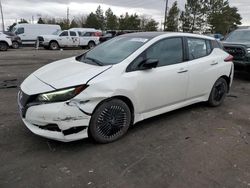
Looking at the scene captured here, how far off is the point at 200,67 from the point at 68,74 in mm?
2561

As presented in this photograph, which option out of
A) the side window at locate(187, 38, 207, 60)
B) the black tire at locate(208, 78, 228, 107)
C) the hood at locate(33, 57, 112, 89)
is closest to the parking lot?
the black tire at locate(208, 78, 228, 107)

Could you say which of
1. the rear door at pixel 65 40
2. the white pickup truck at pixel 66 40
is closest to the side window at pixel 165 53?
the white pickup truck at pixel 66 40

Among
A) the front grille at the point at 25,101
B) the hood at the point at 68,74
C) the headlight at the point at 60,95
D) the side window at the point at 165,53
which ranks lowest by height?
the front grille at the point at 25,101

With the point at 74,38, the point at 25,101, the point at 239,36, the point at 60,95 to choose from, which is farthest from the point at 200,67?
the point at 74,38

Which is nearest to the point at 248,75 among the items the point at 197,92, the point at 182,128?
the point at 197,92

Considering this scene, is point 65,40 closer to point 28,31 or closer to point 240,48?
point 28,31

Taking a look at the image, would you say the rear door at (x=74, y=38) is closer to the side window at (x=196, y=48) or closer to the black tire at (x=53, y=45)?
the black tire at (x=53, y=45)

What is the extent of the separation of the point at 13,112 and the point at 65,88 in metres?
2.21

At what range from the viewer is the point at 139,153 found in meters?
3.72

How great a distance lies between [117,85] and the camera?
384 centimetres

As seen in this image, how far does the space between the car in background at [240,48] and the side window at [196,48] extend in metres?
4.17

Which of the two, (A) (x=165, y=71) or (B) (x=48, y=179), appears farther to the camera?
(A) (x=165, y=71)

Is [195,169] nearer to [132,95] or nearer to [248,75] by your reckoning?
[132,95]

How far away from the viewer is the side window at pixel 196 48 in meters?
5.07
